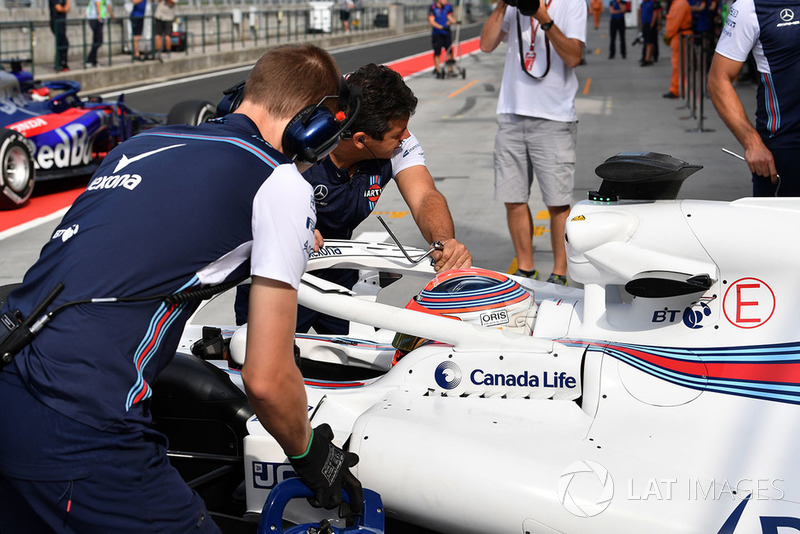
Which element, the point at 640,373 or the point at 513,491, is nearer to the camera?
the point at 513,491

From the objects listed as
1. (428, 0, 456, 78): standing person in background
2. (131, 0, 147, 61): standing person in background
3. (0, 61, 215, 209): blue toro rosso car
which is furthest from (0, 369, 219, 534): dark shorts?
(131, 0, 147, 61): standing person in background

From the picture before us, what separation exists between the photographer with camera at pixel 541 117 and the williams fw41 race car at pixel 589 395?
2.36 metres

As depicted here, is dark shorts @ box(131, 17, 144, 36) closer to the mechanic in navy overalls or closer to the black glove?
the mechanic in navy overalls

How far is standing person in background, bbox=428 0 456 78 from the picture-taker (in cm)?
2078

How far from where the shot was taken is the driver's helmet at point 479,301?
10.9 feet

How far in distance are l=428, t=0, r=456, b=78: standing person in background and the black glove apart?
18.9 meters

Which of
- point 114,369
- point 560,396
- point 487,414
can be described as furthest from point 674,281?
point 114,369

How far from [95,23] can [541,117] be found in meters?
17.1

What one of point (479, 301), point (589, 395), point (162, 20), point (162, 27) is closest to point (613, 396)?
point (589, 395)

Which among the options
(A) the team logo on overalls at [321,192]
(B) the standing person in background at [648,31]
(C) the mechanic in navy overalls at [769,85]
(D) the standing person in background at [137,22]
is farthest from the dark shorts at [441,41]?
(A) the team logo on overalls at [321,192]

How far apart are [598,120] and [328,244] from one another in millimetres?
10877

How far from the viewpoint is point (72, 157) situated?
9.39 meters

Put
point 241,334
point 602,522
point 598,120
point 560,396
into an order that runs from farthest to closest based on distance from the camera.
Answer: point 598,120 → point 241,334 → point 560,396 → point 602,522

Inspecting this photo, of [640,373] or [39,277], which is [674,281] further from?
[39,277]
